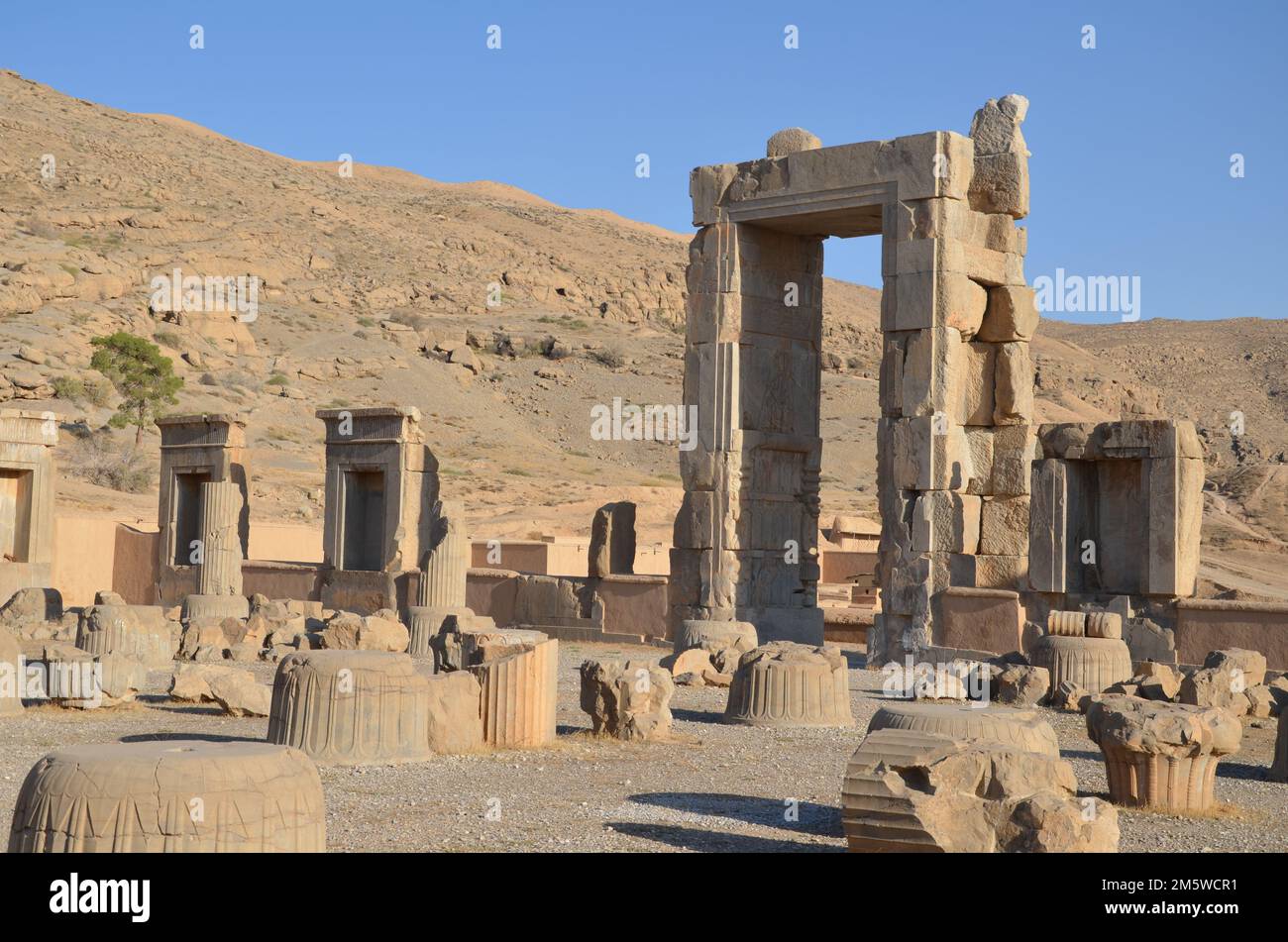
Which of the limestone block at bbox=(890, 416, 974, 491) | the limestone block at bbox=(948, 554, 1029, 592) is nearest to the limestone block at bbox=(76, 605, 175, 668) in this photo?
the limestone block at bbox=(890, 416, 974, 491)

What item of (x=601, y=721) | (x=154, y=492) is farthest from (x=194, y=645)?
(x=154, y=492)

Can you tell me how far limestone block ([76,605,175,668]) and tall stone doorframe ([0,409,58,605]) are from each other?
19.7 ft

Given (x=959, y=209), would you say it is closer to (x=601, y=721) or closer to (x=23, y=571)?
(x=601, y=721)

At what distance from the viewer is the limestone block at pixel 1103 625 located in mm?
14000

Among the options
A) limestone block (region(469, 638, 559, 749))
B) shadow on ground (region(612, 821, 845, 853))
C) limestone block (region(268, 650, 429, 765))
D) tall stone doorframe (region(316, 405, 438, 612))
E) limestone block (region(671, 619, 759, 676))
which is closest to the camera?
shadow on ground (region(612, 821, 845, 853))

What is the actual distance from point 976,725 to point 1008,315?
34.3 ft

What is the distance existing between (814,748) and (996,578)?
710 centimetres

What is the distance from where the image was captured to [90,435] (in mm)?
40281

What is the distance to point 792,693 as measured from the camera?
39.8 feet

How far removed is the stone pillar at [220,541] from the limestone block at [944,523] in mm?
11180

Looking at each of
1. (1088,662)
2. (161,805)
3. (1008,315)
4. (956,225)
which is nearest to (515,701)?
(161,805)

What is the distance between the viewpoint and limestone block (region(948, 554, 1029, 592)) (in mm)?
17203

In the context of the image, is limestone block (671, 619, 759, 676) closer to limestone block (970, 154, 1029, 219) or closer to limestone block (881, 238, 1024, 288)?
limestone block (881, 238, 1024, 288)

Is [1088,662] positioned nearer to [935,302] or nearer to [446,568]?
[935,302]
